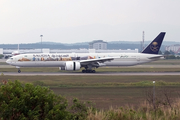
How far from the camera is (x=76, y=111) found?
1230 centimetres

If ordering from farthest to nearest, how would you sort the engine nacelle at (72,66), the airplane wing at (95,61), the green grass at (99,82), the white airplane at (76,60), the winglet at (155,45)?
the winglet at (155,45)
the white airplane at (76,60)
the airplane wing at (95,61)
the engine nacelle at (72,66)
the green grass at (99,82)

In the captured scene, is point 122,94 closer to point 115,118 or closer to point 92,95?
point 92,95

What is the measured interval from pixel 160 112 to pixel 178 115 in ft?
3.16

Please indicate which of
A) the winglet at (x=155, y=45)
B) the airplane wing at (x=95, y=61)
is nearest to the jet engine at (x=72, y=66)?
the airplane wing at (x=95, y=61)

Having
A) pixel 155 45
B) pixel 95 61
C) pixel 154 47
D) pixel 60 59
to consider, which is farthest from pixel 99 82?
pixel 155 45

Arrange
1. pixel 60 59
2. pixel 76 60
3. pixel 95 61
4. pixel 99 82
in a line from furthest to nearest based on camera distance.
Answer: pixel 76 60, pixel 60 59, pixel 95 61, pixel 99 82

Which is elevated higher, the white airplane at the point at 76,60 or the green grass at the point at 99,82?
the white airplane at the point at 76,60

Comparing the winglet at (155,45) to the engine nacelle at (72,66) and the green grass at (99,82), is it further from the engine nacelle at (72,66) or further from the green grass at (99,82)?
the green grass at (99,82)

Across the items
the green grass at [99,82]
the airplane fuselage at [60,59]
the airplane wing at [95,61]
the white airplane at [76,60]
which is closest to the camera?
the green grass at [99,82]

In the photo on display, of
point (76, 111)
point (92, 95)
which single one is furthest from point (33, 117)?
point (92, 95)

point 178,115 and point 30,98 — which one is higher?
point 30,98

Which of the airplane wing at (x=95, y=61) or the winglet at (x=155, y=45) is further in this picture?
the winglet at (x=155, y=45)

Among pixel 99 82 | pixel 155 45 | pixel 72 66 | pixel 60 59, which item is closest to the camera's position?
pixel 99 82

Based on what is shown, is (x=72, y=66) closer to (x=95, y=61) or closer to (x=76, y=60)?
(x=76, y=60)
